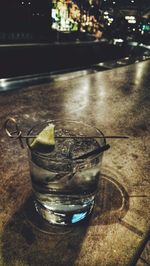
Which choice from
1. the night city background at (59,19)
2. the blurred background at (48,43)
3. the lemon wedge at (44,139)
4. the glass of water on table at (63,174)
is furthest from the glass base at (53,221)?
the night city background at (59,19)

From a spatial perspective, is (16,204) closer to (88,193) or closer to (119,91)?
(88,193)

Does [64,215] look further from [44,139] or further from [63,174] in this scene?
[44,139]

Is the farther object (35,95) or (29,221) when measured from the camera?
(35,95)

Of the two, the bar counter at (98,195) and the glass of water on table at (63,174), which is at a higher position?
the glass of water on table at (63,174)

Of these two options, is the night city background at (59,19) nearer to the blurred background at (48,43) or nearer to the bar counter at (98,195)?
the blurred background at (48,43)

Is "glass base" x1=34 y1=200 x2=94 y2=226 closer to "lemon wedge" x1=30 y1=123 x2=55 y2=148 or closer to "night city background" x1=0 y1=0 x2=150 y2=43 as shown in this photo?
"lemon wedge" x1=30 y1=123 x2=55 y2=148

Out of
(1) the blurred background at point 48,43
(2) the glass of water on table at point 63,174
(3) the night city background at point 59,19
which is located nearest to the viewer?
(2) the glass of water on table at point 63,174

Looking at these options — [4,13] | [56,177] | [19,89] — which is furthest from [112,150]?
[4,13]

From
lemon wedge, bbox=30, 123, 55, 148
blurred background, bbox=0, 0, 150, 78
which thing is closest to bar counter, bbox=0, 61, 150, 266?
lemon wedge, bbox=30, 123, 55, 148
